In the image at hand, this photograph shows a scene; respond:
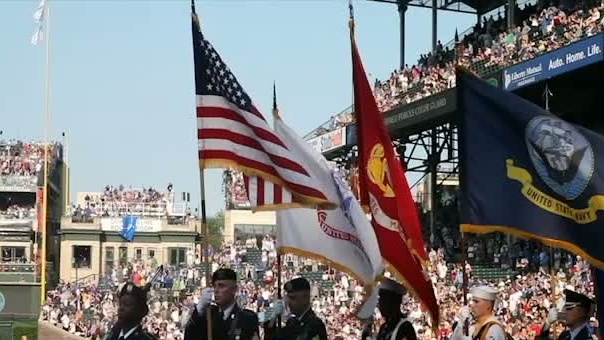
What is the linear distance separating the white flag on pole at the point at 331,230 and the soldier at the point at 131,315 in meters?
2.71

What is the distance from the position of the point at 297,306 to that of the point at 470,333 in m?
1.36

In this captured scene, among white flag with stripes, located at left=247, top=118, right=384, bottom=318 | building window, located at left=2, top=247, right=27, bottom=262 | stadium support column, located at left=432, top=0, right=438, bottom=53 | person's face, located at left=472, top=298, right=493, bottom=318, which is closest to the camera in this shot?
person's face, located at left=472, top=298, right=493, bottom=318

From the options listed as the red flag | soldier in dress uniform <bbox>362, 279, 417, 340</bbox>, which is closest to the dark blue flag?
soldier in dress uniform <bbox>362, 279, 417, 340</bbox>

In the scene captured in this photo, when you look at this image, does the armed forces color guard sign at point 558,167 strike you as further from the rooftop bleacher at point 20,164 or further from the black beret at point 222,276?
the rooftop bleacher at point 20,164

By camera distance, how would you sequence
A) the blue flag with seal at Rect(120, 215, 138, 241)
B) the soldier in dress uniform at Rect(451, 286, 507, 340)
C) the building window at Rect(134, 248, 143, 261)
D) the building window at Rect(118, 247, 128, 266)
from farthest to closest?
the building window at Rect(134, 248, 143, 261) → the building window at Rect(118, 247, 128, 266) → the blue flag with seal at Rect(120, 215, 138, 241) → the soldier in dress uniform at Rect(451, 286, 507, 340)

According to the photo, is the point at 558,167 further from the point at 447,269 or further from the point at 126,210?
the point at 126,210

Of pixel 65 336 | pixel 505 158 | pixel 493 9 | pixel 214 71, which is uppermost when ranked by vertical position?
pixel 493 9

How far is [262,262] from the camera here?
3722cm

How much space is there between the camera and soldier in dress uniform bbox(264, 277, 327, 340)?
9102 mm

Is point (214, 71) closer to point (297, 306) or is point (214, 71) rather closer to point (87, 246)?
point (297, 306)

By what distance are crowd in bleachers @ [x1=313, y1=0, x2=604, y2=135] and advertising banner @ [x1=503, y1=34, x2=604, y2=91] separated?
0.22 meters

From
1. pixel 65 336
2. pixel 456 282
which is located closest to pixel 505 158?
pixel 456 282

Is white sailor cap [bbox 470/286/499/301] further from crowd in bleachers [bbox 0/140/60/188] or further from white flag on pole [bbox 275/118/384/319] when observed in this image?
crowd in bleachers [bbox 0/140/60/188]

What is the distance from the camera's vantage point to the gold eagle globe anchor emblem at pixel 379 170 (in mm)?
10781
